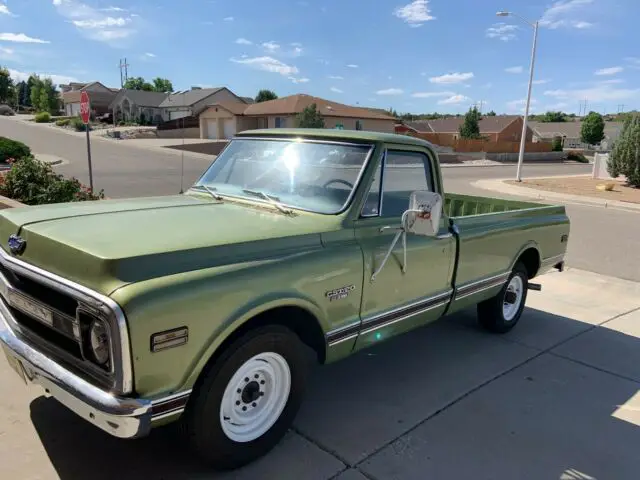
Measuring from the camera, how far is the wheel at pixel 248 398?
8.59ft

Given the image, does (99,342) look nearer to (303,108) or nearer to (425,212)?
(425,212)

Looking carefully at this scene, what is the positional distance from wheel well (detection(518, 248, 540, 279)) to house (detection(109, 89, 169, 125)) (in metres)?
75.6

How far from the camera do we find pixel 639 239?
1123 centimetres

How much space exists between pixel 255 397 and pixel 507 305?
345 centimetres

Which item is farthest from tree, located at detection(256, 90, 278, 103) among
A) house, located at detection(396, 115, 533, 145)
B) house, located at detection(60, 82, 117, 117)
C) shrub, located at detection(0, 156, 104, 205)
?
shrub, located at detection(0, 156, 104, 205)

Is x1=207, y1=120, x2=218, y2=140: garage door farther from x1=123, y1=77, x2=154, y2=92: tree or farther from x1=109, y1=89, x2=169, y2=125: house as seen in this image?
x1=123, y1=77, x2=154, y2=92: tree

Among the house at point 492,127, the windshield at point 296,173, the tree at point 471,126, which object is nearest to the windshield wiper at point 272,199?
the windshield at point 296,173

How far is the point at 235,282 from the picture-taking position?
259 cm

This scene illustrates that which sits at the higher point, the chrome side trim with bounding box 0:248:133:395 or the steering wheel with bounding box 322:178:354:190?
the steering wheel with bounding box 322:178:354:190

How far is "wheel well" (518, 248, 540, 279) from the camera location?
5.44 m

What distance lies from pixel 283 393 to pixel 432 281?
1540 millimetres

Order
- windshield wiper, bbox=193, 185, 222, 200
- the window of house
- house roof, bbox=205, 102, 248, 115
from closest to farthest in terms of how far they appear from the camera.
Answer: the window of house → windshield wiper, bbox=193, 185, 222, 200 → house roof, bbox=205, 102, 248, 115

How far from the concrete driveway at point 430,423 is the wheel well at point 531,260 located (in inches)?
30.8

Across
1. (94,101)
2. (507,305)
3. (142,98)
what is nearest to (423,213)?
(507,305)
